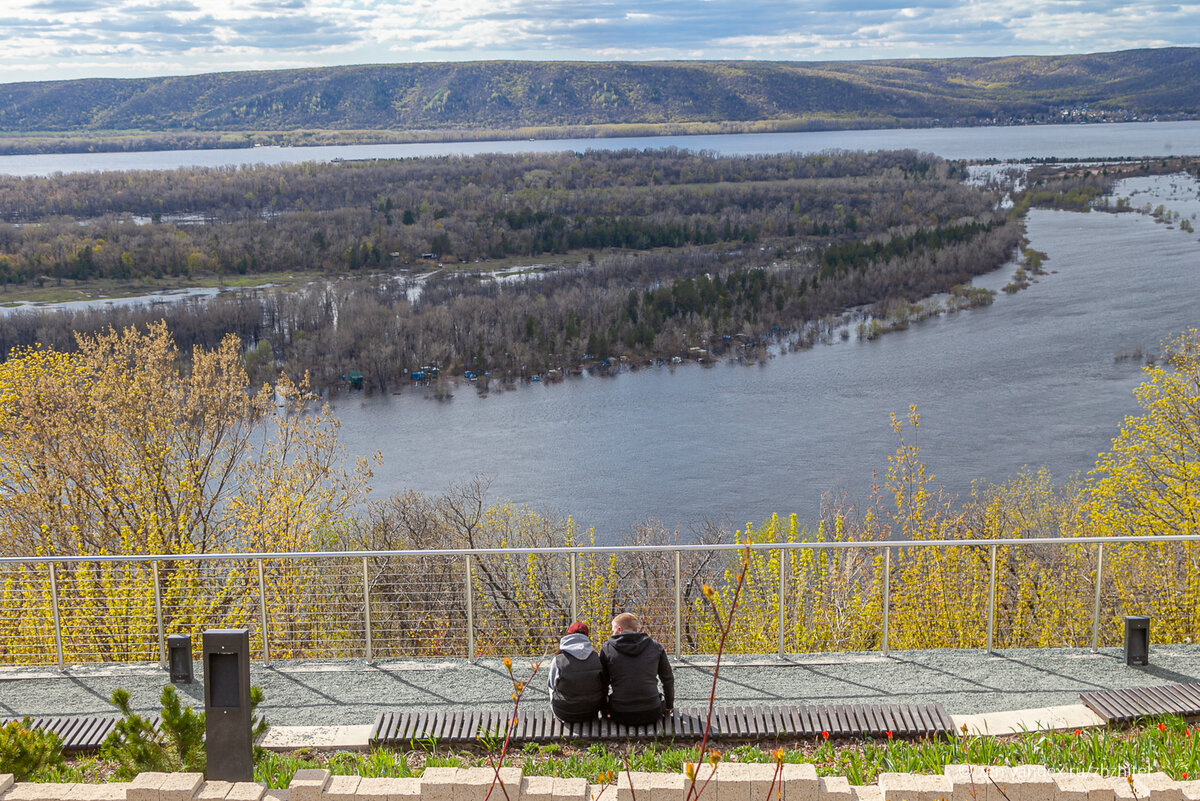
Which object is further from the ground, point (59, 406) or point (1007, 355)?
point (59, 406)

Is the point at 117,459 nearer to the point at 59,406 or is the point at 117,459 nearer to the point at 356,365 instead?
the point at 59,406

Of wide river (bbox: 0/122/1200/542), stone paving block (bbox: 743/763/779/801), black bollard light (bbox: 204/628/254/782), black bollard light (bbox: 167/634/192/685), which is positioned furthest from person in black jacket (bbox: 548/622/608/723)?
wide river (bbox: 0/122/1200/542)

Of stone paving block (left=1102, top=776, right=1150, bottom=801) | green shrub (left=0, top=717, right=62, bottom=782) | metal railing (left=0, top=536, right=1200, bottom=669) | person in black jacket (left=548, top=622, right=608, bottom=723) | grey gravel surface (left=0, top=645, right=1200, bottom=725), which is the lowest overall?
metal railing (left=0, top=536, right=1200, bottom=669)

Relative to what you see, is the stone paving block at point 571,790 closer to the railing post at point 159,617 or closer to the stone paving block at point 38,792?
the stone paving block at point 38,792

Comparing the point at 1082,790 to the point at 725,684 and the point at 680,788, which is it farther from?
the point at 725,684

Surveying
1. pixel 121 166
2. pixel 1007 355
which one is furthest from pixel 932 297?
pixel 121 166

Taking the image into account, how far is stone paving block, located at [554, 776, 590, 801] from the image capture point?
5316 millimetres

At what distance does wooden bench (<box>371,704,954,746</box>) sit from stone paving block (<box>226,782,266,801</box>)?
1.64 m

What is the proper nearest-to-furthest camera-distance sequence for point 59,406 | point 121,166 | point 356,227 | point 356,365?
point 59,406
point 356,365
point 356,227
point 121,166

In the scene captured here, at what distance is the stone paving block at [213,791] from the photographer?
536 cm

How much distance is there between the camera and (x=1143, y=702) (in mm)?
7340

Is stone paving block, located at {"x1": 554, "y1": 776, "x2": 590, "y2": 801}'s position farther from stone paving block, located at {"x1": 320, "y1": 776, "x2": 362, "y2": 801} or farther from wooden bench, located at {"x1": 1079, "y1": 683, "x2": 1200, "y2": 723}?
wooden bench, located at {"x1": 1079, "y1": 683, "x2": 1200, "y2": 723}

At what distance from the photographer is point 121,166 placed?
7613 inches

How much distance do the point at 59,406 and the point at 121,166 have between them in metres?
191
